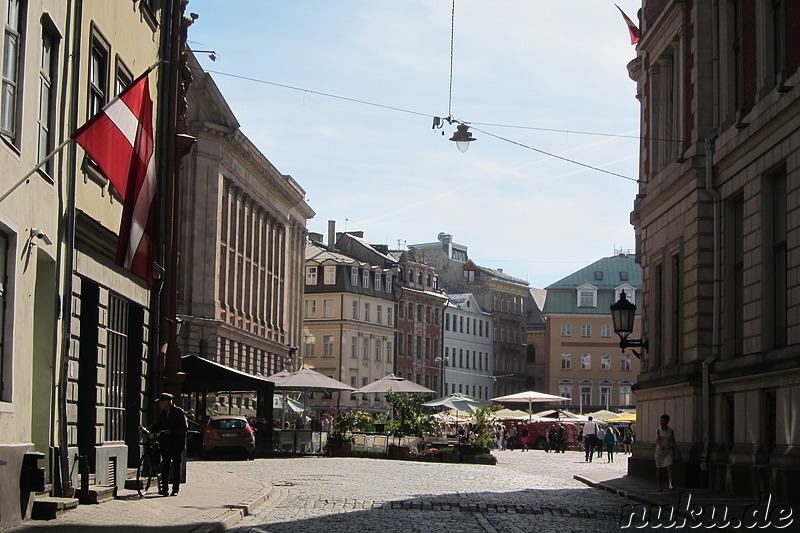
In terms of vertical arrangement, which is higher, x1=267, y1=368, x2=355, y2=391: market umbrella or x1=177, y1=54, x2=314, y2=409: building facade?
x1=177, y1=54, x2=314, y2=409: building facade

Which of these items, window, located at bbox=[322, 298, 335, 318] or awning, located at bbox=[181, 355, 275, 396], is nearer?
awning, located at bbox=[181, 355, 275, 396]

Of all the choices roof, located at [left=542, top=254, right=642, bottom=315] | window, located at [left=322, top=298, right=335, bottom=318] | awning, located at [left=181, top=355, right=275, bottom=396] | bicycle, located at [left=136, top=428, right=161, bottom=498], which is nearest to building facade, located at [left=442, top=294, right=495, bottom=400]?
roof, located at [left=542, top=254, right=642, bottom=315]

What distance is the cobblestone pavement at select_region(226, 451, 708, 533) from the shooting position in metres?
Result: 17.8

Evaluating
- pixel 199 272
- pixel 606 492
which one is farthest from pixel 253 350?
pixel 606 492

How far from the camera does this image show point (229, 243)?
7162cm

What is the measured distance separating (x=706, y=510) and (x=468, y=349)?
378 ft

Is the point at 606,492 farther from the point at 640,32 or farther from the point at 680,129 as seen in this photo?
the point at 640,32

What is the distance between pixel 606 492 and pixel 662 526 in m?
9.46

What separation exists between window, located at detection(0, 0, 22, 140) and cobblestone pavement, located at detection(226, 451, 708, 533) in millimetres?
5576

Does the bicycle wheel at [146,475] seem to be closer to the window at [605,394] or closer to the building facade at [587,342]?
the building facade at [587,342]

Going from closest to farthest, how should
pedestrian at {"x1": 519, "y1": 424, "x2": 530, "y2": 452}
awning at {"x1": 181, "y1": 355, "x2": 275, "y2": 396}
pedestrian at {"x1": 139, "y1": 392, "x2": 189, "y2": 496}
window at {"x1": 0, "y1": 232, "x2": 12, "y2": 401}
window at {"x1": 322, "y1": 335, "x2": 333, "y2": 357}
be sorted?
1. window at {"x1": 0, "y1": 232, "x2": 12, "y2": 401}
2. pedestrian at {"x1": 139, "y1": 392, "x2": 189, "y2": 496}
3. awning at {"x1": 181, "y1": 355, "x2": 275, "y2": 396}
4. pedestrian at {"x1": 519, "y1": 424, "x2": 530, "y2": 452}
5. window at {"x1": 322, "y1": 335, "x2": 333, "y2": 357}

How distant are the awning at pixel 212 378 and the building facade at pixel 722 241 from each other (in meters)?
10.7

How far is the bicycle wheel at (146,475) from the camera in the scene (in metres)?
21.7

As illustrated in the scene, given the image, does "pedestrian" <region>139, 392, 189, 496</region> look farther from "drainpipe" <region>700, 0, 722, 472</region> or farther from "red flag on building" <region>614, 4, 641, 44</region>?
"red flag on building" <region>614, 4, 641, 44</region>
